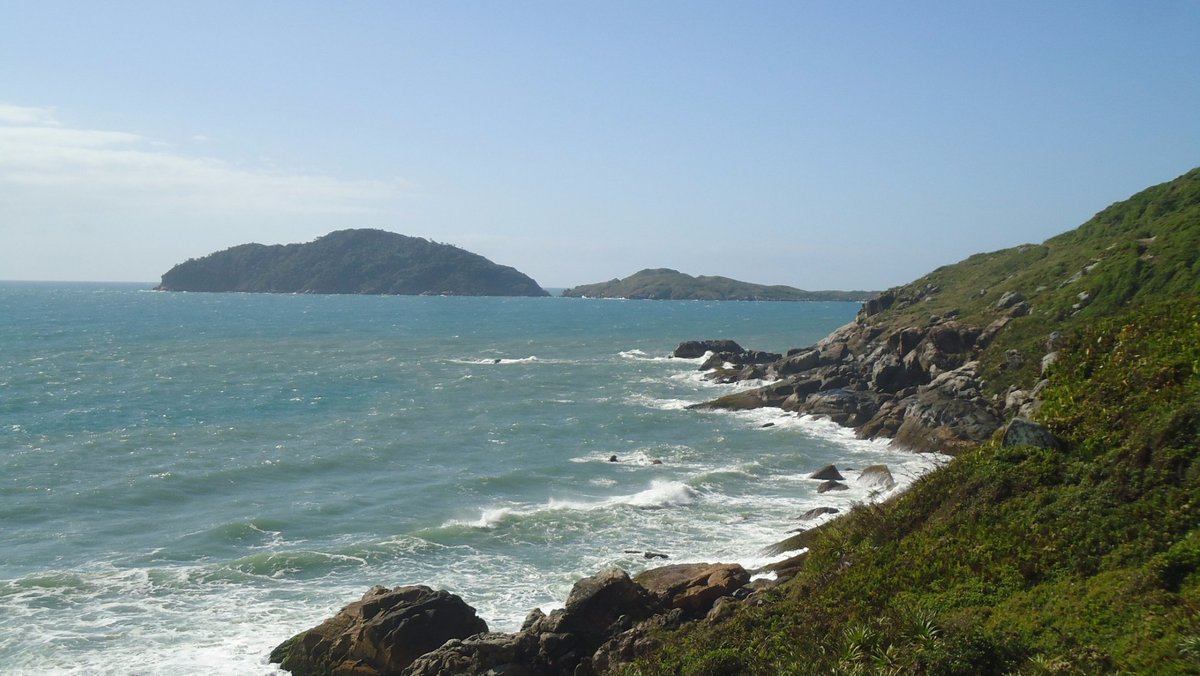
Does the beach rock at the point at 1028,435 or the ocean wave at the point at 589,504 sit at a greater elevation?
the beach rock at the point at 1028,435

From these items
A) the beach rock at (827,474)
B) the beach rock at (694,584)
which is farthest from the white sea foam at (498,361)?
the beach rock at (694,584)

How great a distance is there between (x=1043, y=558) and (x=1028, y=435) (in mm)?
4728

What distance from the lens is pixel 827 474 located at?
1539 inches

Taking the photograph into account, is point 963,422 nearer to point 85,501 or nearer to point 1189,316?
point 1189,316

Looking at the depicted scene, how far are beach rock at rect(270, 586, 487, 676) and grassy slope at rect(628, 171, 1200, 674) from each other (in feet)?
20.2

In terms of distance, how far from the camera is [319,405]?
63.0 meters

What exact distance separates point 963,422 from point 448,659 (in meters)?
31.8

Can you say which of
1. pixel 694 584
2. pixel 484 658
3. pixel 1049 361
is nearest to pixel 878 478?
pixel 1049 361

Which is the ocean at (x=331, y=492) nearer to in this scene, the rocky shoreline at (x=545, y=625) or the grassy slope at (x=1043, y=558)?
the rocky shoreline at (x=545, y=625)

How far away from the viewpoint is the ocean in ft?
84.4

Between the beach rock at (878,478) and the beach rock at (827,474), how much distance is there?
3.30 feet

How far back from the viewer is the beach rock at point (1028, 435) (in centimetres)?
2016

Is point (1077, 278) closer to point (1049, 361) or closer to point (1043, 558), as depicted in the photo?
point (1049, 361)

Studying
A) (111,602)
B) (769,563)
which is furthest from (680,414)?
(111,602)
